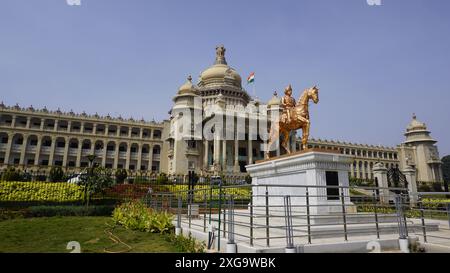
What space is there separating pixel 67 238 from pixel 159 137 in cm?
5769

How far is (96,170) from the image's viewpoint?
899 inches

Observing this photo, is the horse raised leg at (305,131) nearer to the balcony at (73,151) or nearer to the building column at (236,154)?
the building column at (236,154)

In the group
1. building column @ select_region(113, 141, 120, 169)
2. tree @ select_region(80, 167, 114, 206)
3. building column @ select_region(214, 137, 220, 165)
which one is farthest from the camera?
building column @ select_region(113, 141, 120, 169)

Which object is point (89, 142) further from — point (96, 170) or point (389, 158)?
point (389, 158)

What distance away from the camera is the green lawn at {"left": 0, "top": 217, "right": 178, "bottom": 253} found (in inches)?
335

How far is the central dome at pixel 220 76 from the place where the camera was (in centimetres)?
6419

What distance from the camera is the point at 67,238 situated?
402 inches

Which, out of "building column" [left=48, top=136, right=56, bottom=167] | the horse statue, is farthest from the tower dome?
"building column" [left=48, top=136, right=56, bottom=167]

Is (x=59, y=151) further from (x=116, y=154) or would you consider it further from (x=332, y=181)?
(x=332, y=181)

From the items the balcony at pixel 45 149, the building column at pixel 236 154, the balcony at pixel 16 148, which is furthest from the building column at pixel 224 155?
the balcony at pixel 16 148

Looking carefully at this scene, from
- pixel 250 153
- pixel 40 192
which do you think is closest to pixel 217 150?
pixel 250 153

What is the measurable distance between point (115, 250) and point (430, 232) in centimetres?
1052

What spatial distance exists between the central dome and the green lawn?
177 feet

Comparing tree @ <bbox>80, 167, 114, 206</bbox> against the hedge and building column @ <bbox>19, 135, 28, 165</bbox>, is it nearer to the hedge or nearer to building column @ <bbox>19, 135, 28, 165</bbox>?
the hedge
